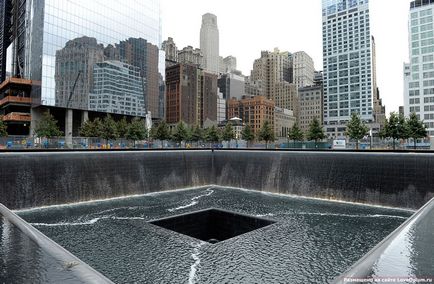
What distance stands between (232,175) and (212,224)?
11.6 m

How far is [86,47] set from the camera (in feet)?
→ 226

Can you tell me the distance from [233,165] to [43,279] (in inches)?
1027

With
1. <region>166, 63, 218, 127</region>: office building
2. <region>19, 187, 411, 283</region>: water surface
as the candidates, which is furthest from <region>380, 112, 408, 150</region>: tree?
<region>166, 63, 218, 127</region>: office building

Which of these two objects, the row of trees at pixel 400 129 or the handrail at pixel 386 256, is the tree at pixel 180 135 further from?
the handrail at pixel 386 256

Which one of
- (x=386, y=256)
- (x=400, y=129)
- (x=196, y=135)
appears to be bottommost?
(x=386, y=256)

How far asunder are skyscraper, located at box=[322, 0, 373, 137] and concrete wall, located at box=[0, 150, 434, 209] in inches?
4878

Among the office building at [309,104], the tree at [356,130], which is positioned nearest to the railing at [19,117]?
the tree at [356,130]

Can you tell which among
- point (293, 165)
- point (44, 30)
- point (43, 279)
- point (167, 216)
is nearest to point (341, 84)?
point (44, 30)

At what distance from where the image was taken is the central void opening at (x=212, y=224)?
16234 mm

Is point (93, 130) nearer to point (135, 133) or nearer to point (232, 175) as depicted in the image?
point (135, 133)

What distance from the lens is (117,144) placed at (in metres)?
42.9

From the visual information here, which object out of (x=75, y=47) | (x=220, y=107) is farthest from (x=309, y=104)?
(x=75, y=47)

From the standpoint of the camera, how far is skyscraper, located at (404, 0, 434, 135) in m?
94.0

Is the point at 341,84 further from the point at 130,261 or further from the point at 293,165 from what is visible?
the point at 130,261
